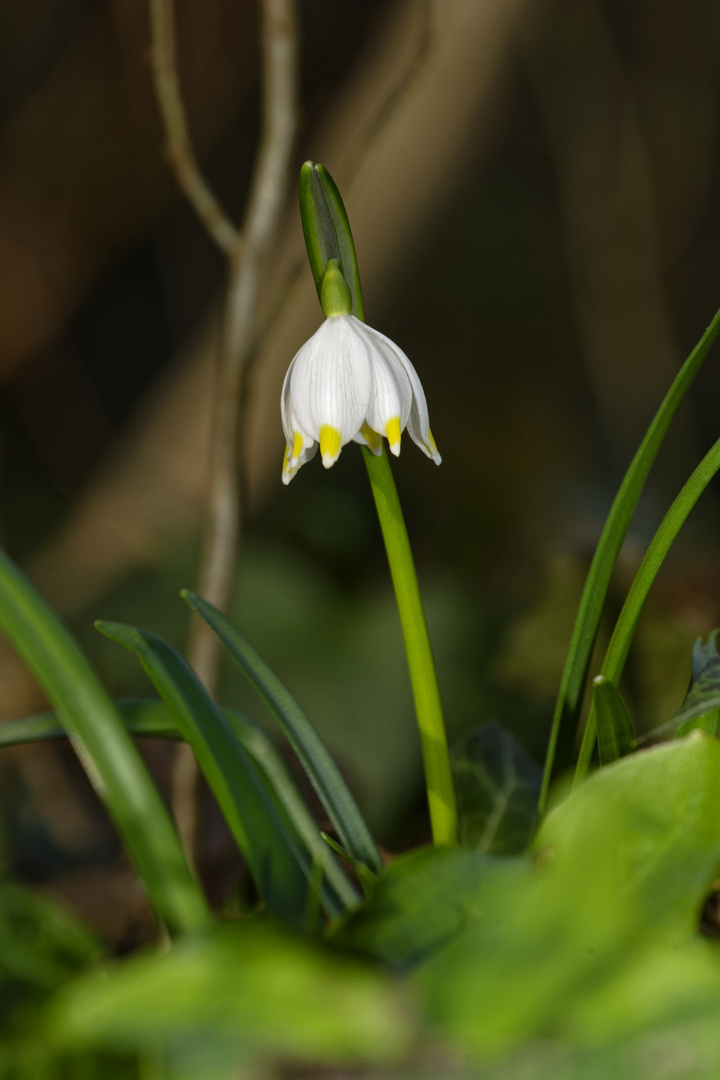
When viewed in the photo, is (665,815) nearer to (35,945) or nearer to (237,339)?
(35,945)

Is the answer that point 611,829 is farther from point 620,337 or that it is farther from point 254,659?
point 620,337

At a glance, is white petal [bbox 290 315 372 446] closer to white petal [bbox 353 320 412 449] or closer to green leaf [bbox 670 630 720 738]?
white petal [bbox 353 320 412 449]

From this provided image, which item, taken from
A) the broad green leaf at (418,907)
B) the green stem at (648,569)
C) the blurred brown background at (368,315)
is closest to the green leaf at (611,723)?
the green stem at (648,569)

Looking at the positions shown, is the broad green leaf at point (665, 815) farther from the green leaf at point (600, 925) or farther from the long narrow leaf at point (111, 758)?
the long narrow leaf at point (111, 758)

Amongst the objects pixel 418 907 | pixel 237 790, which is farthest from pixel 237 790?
pixel 418 907

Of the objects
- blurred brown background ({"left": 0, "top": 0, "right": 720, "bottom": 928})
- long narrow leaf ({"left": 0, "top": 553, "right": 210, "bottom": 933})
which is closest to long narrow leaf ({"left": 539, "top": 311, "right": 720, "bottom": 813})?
long narrow leaf ({"left": 0, "top": 553, "right": 210, "bottom": 933})
